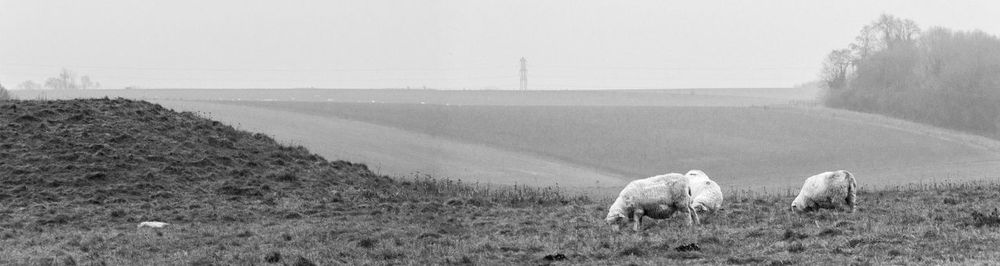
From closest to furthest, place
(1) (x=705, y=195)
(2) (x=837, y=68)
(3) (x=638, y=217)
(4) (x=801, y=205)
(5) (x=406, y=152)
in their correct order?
(3) (x=638, y=217)
(1) (x=705, y=195)
(4) (x=801, y=205)
(5) (x=406, y=152)
(2) (x=837, y=68)

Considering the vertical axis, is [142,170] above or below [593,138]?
above

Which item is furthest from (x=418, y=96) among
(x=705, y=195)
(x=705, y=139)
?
(x=705, y=195)

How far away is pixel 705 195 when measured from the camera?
23.7 m

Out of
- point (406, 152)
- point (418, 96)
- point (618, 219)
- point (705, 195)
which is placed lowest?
point (406, 152)

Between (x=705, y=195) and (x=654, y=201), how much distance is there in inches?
108

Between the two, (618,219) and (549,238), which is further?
(618,219)

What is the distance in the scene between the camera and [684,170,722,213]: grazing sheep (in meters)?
23.2

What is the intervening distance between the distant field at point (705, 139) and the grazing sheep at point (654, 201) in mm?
23102

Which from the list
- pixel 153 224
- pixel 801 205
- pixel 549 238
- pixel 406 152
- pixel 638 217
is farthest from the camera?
pixel 406 152

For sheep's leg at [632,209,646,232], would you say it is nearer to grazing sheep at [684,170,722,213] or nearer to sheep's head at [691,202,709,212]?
grazing sheep at [684,170,722,213]

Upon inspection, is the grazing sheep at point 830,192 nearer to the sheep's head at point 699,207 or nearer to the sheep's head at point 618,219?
the sheep's head at point 699,207

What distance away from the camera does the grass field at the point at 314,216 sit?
1714 centimetres

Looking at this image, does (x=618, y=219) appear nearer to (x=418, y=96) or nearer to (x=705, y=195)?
(x=705, y=195)

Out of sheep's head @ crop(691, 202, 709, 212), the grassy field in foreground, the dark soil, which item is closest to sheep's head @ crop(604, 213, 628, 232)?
the grassy field in foreground
